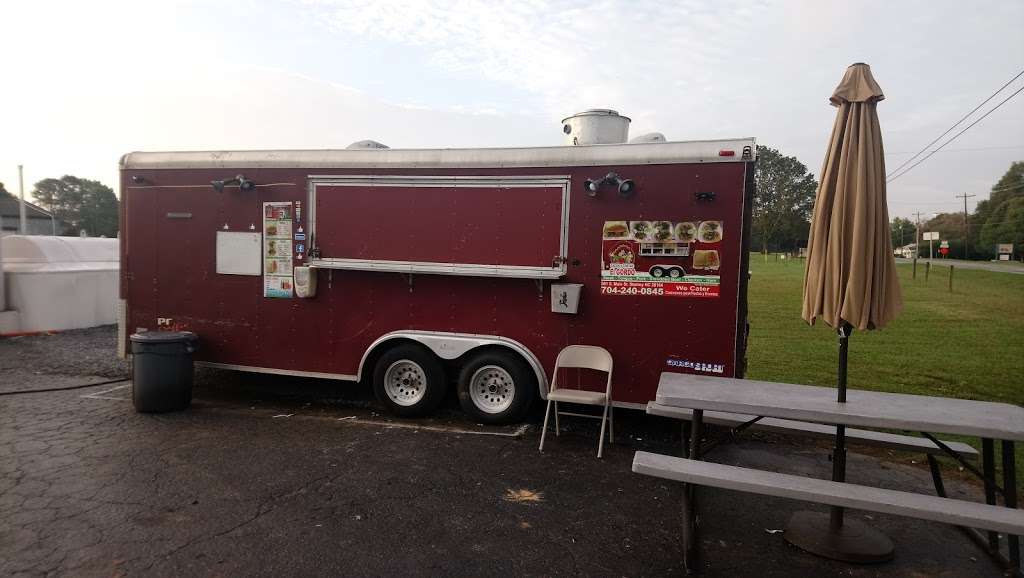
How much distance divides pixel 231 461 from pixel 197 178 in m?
3.44

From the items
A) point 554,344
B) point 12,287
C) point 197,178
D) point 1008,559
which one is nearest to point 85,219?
point 12,287

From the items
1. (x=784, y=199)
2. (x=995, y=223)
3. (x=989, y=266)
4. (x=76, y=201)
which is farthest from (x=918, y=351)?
(x=995, y=223)

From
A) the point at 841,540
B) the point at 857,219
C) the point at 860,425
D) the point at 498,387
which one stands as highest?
the point at 857,219

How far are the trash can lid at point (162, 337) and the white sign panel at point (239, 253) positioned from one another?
31.2 inches

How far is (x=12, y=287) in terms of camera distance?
10.8 m

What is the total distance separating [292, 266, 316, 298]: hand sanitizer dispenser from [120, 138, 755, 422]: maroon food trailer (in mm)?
27

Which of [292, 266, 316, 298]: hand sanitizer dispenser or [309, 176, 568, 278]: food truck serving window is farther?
[292, 266, 316, 298]: hand sanitizer dispenser

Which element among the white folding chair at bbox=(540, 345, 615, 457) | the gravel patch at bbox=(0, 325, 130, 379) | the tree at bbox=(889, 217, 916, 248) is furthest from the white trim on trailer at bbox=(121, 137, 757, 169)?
the tree at bbox=(889, 217, 916, 248)

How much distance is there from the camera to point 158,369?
240 inches

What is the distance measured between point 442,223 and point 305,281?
1.66 meters

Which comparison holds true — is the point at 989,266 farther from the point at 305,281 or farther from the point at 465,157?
the point at 305,281

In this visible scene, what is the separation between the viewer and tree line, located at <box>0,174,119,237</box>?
2073 inches

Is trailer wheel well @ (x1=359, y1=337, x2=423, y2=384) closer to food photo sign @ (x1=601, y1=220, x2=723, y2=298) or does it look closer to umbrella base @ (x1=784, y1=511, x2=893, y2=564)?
food photo sign @ (x1=601, y1=220, x2=723, y2=298)

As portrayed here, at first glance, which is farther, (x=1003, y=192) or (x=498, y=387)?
(x=1003, y=192)
